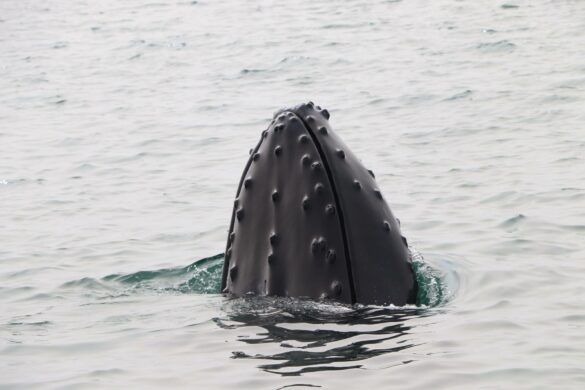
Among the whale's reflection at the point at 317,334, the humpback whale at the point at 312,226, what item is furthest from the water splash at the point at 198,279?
the humpback whale at the point at 312,226

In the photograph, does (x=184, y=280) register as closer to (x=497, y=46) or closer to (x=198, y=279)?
(x=198, y=279)

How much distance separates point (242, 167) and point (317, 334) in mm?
7268

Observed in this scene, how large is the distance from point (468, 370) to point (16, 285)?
4203 millimetres

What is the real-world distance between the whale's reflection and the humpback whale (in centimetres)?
10

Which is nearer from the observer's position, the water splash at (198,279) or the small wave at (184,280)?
the water splash at (198,279)

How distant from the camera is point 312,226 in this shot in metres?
6.45

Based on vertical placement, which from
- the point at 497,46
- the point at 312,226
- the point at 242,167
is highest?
the point at 497,46

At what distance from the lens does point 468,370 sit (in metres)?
6.46

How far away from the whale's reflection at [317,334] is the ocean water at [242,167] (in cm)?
2

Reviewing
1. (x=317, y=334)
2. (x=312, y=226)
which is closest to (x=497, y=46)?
(x=317, y=334)

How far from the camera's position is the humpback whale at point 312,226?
21.0ft

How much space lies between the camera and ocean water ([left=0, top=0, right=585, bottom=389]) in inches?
265

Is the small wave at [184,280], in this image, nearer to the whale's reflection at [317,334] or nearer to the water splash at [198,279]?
the water splash at [198,279]

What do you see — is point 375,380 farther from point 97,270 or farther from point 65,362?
point 97,270
